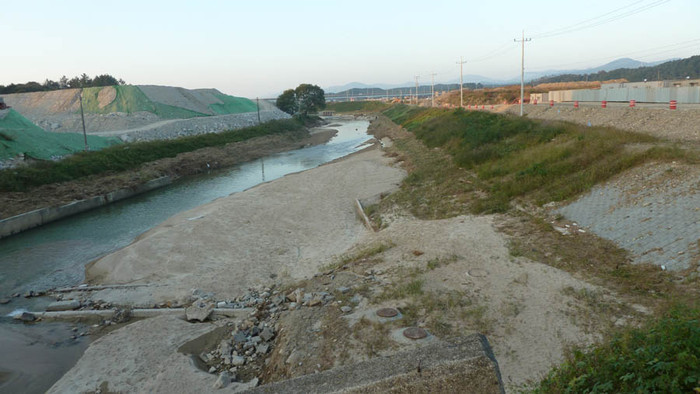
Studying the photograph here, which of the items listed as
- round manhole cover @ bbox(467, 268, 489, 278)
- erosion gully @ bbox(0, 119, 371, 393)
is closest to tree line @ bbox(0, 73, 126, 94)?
erosion gully @ bbox(0, 119, 371, 393)

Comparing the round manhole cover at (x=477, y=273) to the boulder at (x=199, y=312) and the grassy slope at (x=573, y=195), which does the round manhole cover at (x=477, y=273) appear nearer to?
the grassy slope at (x=573, y=195)

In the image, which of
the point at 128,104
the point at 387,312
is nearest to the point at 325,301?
the point at 387,312

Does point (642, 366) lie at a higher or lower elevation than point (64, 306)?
higher

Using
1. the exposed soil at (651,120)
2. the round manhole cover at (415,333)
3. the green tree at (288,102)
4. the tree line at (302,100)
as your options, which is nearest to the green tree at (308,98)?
the tree line at (302,100)

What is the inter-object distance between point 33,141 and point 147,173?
8745 millimetres

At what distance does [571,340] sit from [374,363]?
183 inches

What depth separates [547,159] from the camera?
57.7ft

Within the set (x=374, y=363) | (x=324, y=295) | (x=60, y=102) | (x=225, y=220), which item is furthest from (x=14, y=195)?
(x=60, y=102)

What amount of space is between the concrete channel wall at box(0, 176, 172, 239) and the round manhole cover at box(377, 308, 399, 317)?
2148cm

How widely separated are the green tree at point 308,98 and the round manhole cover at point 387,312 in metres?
93.7

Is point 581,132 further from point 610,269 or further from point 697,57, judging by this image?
point 697,57

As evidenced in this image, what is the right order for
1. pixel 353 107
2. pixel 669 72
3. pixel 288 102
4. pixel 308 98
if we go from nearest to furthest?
pixel 669 72 → pixel 308 98 → pixel 288 102 → pixel 353 107

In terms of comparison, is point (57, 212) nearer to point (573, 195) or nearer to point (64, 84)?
point (573, 195)

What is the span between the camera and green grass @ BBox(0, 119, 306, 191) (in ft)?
85.1
